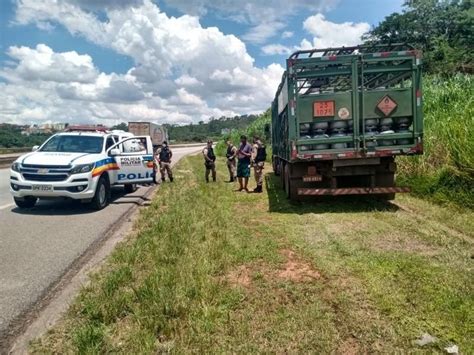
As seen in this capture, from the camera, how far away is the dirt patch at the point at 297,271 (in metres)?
5.04

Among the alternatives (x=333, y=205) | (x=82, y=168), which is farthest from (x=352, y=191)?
(x=82, y=168)

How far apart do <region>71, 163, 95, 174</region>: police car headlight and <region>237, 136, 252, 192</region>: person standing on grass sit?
4.88 meters

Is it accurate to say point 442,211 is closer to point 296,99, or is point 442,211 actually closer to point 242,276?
point 296,99

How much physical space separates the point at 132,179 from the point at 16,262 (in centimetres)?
584

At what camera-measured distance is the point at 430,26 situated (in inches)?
1911

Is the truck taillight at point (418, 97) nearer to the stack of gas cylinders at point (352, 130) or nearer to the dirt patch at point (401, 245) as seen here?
the stack of gas cylinders at point (352, 130)

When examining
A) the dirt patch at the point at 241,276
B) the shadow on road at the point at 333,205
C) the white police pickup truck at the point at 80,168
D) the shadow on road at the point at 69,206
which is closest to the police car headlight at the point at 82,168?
the white police pickup truck at the point at 80,168

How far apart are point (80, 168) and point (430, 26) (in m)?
49.3

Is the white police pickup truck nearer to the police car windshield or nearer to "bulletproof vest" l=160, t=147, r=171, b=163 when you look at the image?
the police car windshield

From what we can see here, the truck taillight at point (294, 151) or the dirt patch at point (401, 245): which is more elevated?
the truck taillight at point (294, 151)

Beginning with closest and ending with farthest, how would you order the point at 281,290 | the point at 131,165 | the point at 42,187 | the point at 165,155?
1. the point at 281,290
2. the point at 42,187
3. the point at 131,165
4. the point at 165,155

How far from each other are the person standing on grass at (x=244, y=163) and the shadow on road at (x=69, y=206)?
2.94m

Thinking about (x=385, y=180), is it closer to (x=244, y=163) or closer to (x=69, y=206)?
(x=244, y=163)

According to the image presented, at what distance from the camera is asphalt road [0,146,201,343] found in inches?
192
